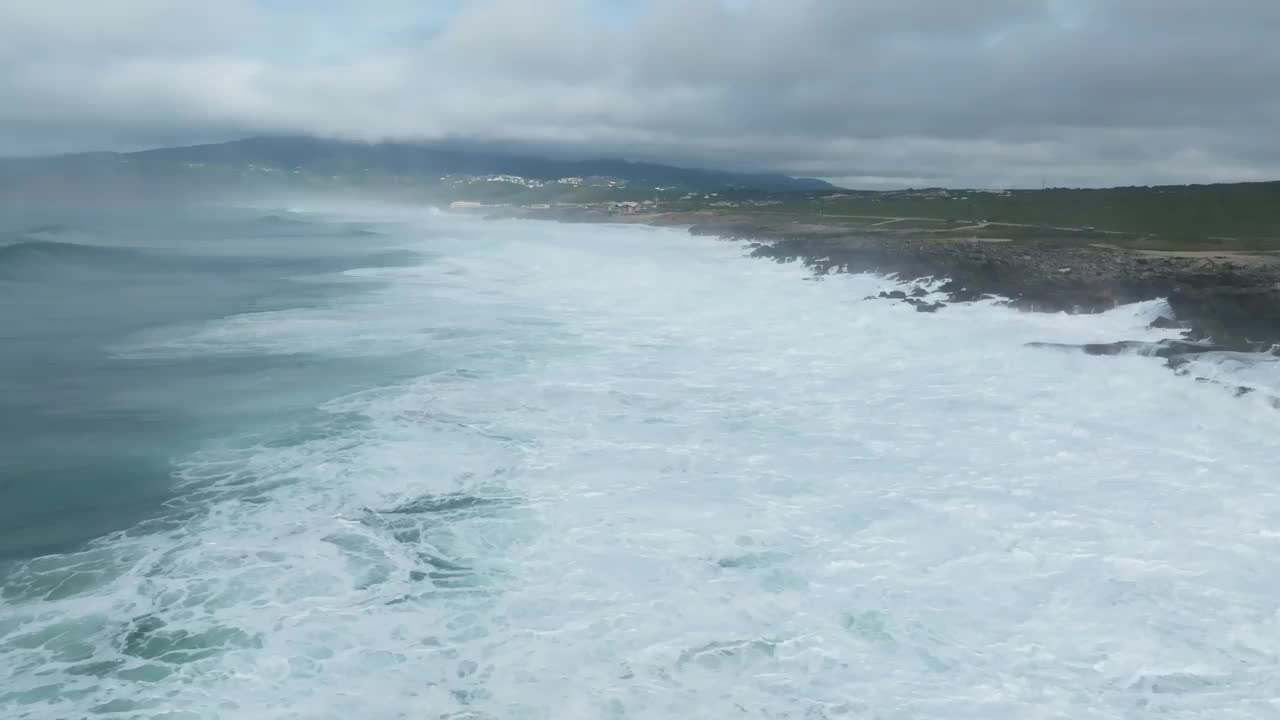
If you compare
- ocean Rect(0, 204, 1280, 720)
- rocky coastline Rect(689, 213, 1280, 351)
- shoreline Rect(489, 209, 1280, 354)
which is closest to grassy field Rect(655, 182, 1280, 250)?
shoreline Rect(489, 209, 1280, 354)

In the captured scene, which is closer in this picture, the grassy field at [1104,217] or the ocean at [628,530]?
the ocean at [628,530]

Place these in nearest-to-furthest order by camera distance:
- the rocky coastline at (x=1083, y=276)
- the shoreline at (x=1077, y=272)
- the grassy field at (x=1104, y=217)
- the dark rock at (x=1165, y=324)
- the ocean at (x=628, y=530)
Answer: the ocean at (x=628, y=530) < the rocky coastline at (x=1083, y=276) < the shoreline at (x=1077, y=272) < the dark rock at (x=1165, y=324) < the grassy field at (x=1104, y=217)

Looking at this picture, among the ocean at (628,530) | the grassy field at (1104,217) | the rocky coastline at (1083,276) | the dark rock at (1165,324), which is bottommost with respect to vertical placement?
the ocean at (628,530)

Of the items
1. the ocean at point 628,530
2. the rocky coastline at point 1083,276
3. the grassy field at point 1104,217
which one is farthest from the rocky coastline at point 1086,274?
the grassy field at point 1104,217

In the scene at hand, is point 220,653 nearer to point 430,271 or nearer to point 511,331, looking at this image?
point 511,331

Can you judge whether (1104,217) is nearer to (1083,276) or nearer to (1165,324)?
(1083,276)

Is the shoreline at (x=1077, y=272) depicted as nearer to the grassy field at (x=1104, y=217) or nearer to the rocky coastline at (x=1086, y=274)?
the rocky coastline at (x=1086, y=274)

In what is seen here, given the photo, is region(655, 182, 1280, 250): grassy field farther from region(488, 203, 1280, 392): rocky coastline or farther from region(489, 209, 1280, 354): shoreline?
region(488, 203, 1280, 392): rocky coastline
